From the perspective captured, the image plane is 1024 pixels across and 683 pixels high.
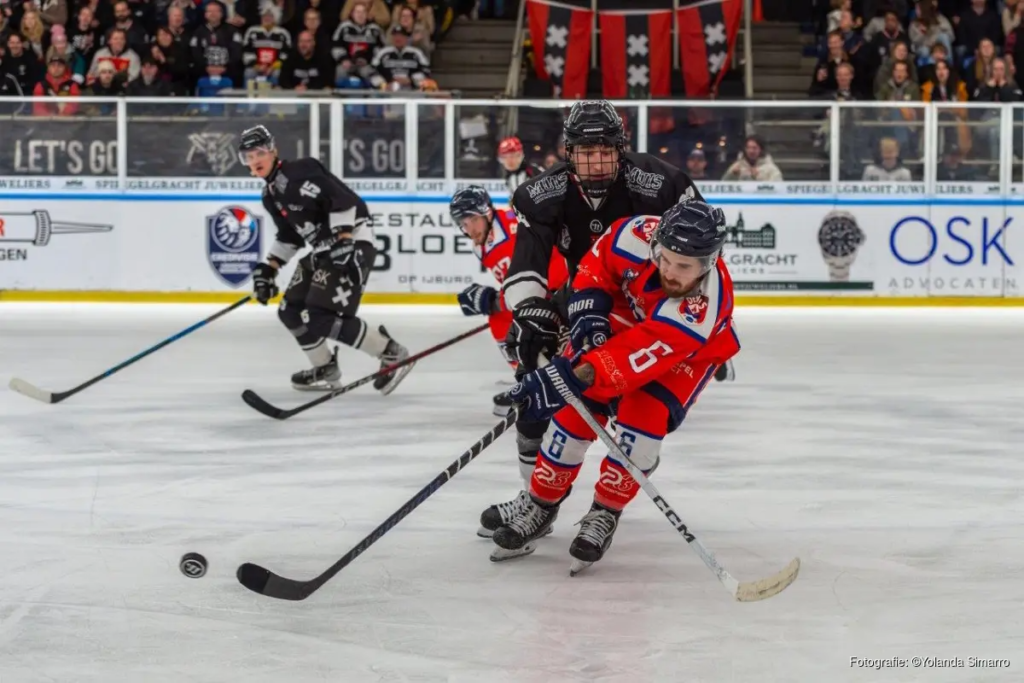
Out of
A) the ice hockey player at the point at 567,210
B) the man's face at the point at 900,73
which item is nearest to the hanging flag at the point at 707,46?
the man's face at the point at 900,73

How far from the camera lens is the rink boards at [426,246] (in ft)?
33.7

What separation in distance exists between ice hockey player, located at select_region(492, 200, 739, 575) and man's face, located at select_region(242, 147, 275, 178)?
311cm

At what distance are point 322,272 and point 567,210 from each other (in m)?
2.81

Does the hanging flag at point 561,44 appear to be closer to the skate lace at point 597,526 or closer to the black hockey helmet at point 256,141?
the black hockey helmet at point 256,141

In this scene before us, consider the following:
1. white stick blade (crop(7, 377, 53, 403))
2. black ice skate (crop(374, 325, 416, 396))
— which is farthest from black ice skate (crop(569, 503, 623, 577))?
white stick blade (crop(7, 377, 53, 403))

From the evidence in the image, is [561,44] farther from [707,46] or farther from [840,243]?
[840,243]

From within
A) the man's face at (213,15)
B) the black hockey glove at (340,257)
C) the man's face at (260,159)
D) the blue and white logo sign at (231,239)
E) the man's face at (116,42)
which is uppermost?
the man's face at (213,15)

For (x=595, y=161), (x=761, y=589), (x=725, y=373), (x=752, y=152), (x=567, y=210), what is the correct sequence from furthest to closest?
(x=752, y=152), (x=725, y=373), (x=567, y=210), (x=595, y=161), (x=761, y=589)

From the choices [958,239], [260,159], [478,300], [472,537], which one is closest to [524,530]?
[472,537]

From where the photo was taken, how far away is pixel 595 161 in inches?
145

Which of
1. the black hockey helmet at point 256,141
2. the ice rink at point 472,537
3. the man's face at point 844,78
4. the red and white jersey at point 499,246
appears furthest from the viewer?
the man's face at point 844,78

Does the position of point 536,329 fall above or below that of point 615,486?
above

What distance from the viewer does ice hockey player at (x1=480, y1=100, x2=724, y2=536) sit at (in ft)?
11.9

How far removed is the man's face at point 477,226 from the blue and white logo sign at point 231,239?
16.1ft
